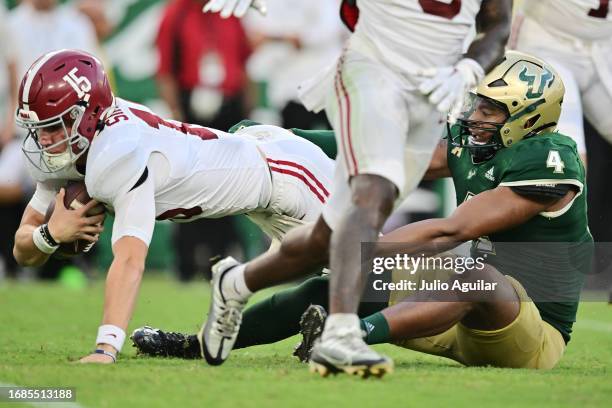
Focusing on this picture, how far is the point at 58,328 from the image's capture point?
22.2 feet

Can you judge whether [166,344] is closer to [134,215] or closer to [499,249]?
[134,215]

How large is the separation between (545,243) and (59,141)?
6.54ft

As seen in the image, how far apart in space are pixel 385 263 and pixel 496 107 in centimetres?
80

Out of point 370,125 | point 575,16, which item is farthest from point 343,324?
point 575,16

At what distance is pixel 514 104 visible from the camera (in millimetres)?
5176

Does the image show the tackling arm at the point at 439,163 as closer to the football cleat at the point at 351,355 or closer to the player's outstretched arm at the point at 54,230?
the player's outstretched arm at the point at 54,230

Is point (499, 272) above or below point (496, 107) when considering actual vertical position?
below

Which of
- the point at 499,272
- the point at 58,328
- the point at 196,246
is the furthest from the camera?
the point at 196,246

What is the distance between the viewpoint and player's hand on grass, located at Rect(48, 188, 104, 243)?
202 inches

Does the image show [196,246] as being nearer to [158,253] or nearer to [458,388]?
[158,253]

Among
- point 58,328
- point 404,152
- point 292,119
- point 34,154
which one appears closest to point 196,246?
point 292,119

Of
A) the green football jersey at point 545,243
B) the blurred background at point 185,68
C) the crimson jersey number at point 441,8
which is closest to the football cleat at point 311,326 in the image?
the green football jersey at point 545,243

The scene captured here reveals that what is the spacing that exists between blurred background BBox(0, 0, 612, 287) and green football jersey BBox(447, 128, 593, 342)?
17.3 ft

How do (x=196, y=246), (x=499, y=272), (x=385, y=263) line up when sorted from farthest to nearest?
(x=196, y=246) → (x=385, y=263) → (x=499, y=272)
